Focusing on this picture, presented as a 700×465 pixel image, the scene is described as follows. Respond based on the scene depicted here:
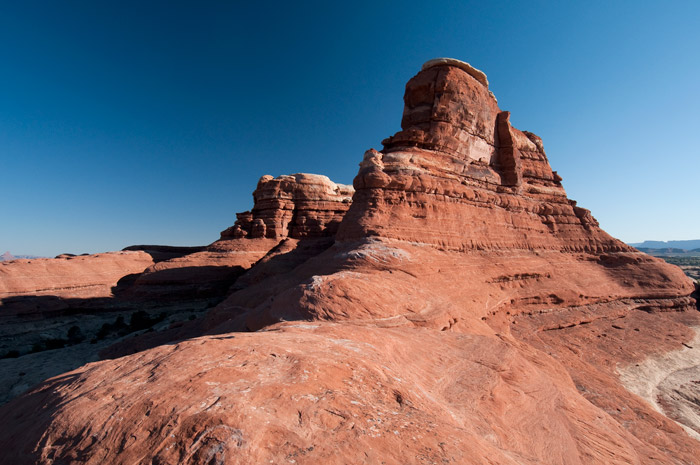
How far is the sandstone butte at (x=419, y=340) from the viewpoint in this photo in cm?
289

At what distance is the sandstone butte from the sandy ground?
0.33ft

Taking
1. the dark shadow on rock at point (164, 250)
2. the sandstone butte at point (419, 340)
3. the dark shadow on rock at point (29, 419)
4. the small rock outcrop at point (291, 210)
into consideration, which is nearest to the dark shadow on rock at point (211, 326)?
the sandstone butte at point (419, 340)

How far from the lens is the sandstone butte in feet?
9.50

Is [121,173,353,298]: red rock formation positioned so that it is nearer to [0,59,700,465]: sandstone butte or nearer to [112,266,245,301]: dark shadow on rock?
[112,266,245,301]: dark shadow on rock

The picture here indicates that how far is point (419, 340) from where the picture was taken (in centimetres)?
708

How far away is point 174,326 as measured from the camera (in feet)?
53.8

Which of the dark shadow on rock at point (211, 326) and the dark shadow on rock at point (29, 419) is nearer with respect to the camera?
the dark shadow on rock at point (29, 419)

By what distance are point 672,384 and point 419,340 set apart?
43.1 ft

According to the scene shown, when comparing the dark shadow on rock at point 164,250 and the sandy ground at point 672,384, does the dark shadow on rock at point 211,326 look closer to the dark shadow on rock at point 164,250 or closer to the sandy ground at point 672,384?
the sandy ground at point 672,384

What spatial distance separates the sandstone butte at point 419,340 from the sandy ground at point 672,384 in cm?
10

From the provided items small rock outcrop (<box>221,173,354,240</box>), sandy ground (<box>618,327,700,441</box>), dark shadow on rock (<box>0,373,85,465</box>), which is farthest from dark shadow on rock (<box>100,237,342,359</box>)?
small rock outcrop (<box>221,173,354,240</box>)

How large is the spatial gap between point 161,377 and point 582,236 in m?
26.7

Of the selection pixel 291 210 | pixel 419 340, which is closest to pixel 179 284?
pixel 291 210

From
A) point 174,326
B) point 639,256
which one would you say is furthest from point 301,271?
point 639,256
